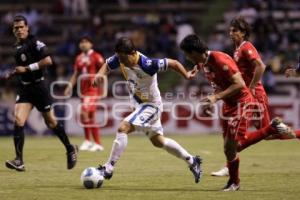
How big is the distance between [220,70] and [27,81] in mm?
→ 4112

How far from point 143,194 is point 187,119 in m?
13.3

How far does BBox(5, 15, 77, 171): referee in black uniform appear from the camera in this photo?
1263cm

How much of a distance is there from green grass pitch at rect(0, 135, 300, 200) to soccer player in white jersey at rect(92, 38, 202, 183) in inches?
15.6

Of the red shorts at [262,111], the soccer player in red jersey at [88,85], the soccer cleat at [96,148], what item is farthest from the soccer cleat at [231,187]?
the soccer player in red jersey at [88,85]

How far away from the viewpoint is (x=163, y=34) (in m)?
27.0

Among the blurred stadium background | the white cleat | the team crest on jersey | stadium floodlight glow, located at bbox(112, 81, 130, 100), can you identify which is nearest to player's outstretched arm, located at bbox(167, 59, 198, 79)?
the team crest on jersey

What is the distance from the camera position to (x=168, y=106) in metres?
22.2

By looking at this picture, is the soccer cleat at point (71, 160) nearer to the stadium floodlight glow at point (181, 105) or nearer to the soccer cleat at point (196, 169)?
the soccer cleat at point (196, 169)

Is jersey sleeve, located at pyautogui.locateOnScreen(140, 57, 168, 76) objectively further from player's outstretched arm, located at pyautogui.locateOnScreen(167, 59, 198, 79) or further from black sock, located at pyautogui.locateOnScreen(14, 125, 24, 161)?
black sock, located at pyautogui.locateOnScreen(14, 125, 24, 161)

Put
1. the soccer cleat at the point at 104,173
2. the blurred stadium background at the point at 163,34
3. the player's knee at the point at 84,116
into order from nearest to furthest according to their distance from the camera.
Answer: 1. the soccer cleat at the point at 104,173
2. the player's knee at the point at 84,116
3. the blurred stadium background at the point at 163,34

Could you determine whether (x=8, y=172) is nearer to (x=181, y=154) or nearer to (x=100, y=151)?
(x=181, y=154)

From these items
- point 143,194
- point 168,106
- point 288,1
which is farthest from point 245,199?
point 288,1

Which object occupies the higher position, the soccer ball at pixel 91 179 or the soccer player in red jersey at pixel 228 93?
the soccer player in red jersey at pixel 228 93

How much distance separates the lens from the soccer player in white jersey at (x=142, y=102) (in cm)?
1057
